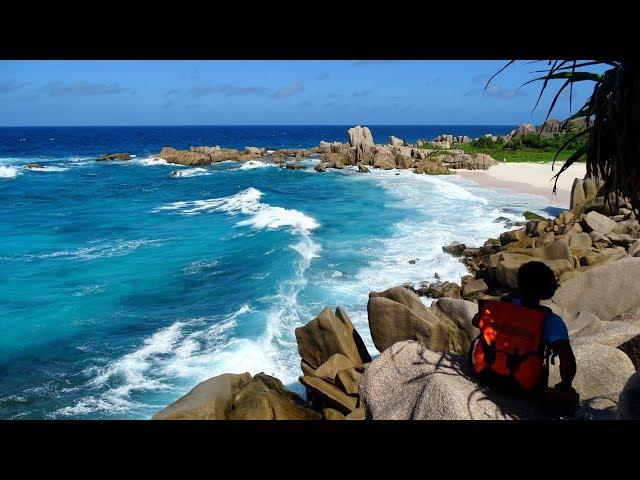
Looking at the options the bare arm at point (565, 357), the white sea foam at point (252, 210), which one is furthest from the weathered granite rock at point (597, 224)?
the bare arm at point (565, 357)

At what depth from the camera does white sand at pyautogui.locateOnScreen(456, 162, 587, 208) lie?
1301 inches

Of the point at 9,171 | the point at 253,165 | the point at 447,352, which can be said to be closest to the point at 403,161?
the point at 253,165

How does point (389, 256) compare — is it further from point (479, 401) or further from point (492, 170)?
point (492, 170)

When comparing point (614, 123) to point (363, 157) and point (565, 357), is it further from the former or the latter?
point (363, 157)

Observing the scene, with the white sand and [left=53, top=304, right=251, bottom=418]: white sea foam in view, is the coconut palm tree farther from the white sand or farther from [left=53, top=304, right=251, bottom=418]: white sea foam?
the white sand

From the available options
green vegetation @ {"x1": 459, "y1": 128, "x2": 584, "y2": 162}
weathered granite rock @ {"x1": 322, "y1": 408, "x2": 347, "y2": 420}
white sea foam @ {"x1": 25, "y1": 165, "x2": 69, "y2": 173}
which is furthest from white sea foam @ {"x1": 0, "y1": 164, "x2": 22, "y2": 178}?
weathered granite rock @ {"x1": 322, "y1": 408, "x2": 347, "y2": 420}

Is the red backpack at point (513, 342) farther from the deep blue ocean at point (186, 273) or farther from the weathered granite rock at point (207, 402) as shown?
the deep blue ocean at point (186, 273)

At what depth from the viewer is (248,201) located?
3750 cm

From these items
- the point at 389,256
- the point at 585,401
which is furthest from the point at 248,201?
the point at 585,401

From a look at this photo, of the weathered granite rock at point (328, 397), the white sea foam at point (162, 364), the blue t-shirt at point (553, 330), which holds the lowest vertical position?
the white sea foam at point (162, 364)

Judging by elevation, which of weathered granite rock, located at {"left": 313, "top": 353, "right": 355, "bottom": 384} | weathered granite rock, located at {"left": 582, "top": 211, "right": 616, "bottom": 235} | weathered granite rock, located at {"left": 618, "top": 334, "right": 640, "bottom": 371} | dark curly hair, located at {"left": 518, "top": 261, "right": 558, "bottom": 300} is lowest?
weathered granite rock, located at {"left": 313, "top": 353, "right": 355, "bottom": 384}

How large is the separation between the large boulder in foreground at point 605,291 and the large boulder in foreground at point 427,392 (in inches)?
225

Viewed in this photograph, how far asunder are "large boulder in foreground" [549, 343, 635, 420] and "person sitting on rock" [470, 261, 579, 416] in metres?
1.52

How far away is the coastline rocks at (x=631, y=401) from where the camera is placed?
11.0 ft
